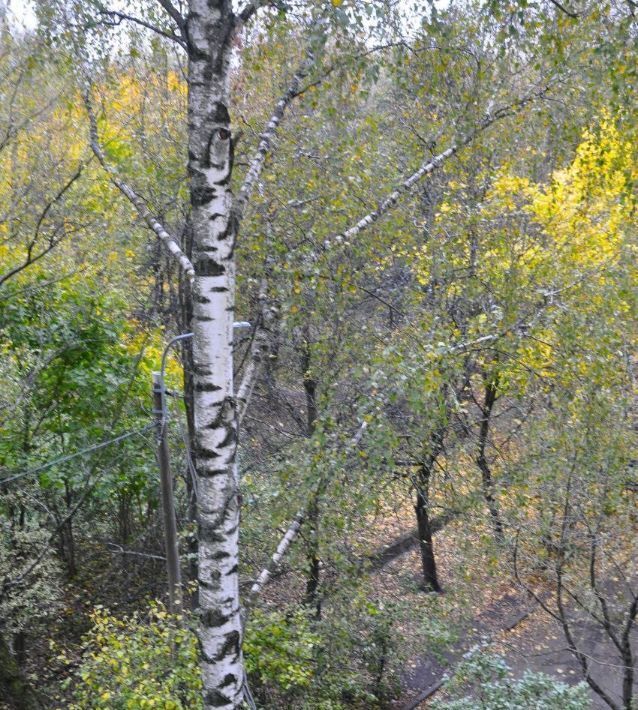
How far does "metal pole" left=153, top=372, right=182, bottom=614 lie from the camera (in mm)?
5840

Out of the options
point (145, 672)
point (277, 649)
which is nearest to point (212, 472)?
point (145, 672)

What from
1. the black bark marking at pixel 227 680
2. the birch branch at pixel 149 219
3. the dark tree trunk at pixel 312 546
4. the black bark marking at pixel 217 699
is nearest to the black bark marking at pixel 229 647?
the black bark marking at pixel 227 680

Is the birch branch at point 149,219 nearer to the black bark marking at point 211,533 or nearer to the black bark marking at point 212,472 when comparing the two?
the black bark marking at point 212,472

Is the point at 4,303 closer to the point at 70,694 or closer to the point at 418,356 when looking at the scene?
the point at 70,694

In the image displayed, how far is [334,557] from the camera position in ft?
21.2

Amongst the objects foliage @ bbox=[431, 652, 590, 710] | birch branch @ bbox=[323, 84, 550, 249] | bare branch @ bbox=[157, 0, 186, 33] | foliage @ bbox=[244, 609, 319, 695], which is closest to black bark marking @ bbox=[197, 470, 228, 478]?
birch branch @ bbox=[323, 84, 550, 249]

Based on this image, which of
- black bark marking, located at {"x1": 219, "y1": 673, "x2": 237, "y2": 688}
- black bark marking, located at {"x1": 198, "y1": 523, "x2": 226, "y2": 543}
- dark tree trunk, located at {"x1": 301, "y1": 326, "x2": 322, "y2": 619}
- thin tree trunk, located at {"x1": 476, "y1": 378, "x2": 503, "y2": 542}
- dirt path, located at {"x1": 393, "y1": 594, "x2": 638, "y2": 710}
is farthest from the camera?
dirt path, located at {"x1": 393, "y1": 594, "x2": 638, "y2": 710}

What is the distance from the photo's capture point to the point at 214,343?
3570 mm

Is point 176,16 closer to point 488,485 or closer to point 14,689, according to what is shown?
point 14,689

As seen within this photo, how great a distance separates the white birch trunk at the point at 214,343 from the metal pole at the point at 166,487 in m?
2.09

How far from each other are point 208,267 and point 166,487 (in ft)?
10.4

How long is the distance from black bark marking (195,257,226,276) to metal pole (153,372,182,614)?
2432mm

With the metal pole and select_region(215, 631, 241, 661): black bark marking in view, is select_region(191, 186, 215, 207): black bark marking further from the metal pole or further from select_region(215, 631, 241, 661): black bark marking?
the metal pole

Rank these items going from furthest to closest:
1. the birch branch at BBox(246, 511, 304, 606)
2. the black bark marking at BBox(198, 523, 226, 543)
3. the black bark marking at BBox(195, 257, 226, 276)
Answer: the birch branch at BBox(246, 511, 304, 606) → the black bark marking at BBox(198, 523, 226, 543) → the black bark marking at BBox(195, 257, 226, 276)
